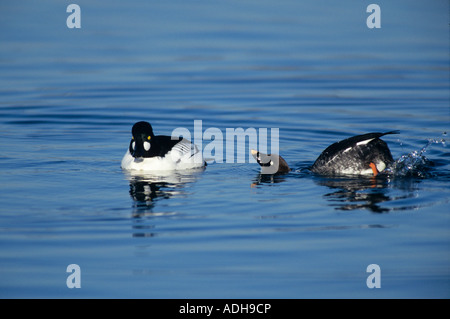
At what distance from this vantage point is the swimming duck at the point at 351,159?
41.1 feet

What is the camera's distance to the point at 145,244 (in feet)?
30.9

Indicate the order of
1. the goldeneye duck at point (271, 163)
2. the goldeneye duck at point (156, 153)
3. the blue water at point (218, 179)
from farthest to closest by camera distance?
1. the goldeneye duck at point (156, 153)
2. the goldeneye duck at point (271, 163)
3. the blue water at point (218, 179)

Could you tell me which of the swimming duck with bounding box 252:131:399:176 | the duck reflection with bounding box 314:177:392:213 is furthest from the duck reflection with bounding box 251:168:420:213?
the swimming duck with bounding box 252:131:399:176

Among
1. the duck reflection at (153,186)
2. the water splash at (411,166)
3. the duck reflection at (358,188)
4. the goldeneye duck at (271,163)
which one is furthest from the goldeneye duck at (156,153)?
the water splash at (411,166)

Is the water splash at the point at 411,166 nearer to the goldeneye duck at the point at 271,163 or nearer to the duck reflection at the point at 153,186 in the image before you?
the goldeneye duck at the point at 271,163

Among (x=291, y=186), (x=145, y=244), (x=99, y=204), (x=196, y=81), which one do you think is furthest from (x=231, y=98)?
(x=145, y=244)

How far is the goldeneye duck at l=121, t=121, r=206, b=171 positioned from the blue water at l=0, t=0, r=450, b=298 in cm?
37

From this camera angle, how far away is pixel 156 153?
13195 millimetres

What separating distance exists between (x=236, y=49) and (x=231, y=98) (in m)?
4.77

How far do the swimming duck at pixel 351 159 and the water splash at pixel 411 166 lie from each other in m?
0.14

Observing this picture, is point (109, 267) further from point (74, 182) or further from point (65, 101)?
point (65, 101)

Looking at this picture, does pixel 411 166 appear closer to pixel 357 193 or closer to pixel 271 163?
pixel 357 193

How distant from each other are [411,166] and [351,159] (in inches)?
43.5

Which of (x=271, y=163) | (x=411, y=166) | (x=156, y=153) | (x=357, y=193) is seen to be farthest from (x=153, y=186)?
(x=411, y=166)
